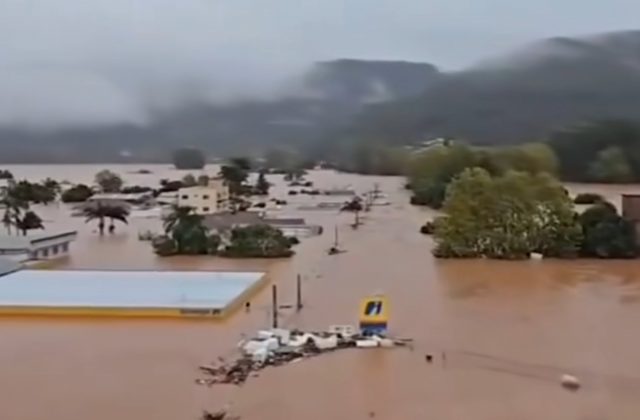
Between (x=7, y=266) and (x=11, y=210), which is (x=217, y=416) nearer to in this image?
(x=7, y=266)

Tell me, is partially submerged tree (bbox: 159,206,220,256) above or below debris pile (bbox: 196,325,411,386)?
above

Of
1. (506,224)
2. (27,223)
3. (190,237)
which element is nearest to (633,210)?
(506,224)

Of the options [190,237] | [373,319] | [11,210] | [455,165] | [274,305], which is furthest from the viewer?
[455,165]

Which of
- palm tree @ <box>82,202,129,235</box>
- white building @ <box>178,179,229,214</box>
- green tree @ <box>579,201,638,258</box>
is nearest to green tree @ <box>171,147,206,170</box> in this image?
white building @ <box>178,179,229,214</box>

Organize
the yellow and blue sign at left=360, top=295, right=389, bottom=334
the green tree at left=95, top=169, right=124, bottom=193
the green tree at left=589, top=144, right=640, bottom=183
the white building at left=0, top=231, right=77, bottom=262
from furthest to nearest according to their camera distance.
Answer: the green tree at left=589, top=144, right=640, bottom=183 → the green tree at left=95, top=169, right=124, bottom=193 → the white building at left=0, top=231, right=77, bottom=262 → the yellow and blue sign at left=360, top=295, right=389, bottom=334

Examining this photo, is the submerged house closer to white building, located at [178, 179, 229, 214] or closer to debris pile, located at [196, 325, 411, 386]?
debris pile, located at [196, 325, 411, 386]

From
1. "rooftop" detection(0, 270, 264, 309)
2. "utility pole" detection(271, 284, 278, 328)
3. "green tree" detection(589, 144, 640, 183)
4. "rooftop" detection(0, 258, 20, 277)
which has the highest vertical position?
"green tree" detection(589, 144, 640, 183)

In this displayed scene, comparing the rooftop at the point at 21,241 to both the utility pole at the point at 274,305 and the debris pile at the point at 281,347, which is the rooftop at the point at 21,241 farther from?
the debris pile at the point at 281,347

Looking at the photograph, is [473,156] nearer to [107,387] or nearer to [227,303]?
[227,303]
